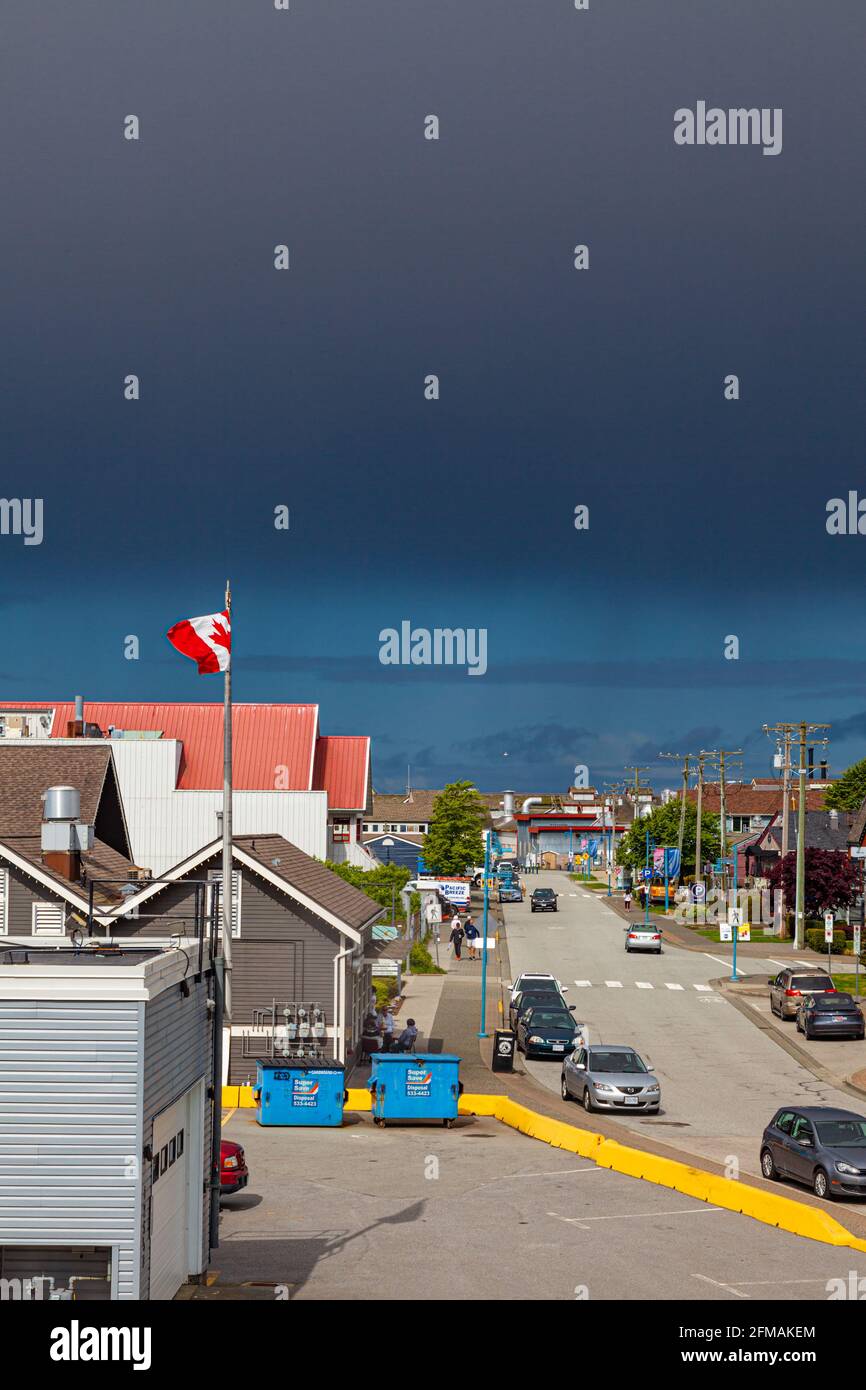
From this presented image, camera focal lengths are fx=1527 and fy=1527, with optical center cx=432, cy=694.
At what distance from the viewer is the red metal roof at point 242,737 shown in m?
78.6

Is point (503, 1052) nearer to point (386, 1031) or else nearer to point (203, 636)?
point (386, 1031)

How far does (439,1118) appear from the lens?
112ft

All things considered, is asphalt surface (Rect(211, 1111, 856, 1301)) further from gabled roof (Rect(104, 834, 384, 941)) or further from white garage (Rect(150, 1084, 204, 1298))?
gabled roof (Rect(104, 834, 384, 941))

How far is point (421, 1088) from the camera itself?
34.0 metres

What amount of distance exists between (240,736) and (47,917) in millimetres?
39154

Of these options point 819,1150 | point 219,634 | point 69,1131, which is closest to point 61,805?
point 69,1131

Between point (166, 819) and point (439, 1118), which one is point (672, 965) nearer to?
point (166, 819)

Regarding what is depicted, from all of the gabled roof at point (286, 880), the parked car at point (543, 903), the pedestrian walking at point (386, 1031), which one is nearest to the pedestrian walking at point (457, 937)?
the parked car at point (543, 903)

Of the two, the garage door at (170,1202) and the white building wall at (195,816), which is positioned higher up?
the white building wall at (195,816)

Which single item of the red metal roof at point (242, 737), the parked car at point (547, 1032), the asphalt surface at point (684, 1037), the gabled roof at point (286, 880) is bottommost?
the asphalt surface at point (684, 1037)

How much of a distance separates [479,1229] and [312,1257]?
9.65 feet

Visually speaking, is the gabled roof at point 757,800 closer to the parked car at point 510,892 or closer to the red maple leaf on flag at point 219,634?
the parked car at point 510,892

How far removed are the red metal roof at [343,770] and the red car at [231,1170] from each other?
188ft
